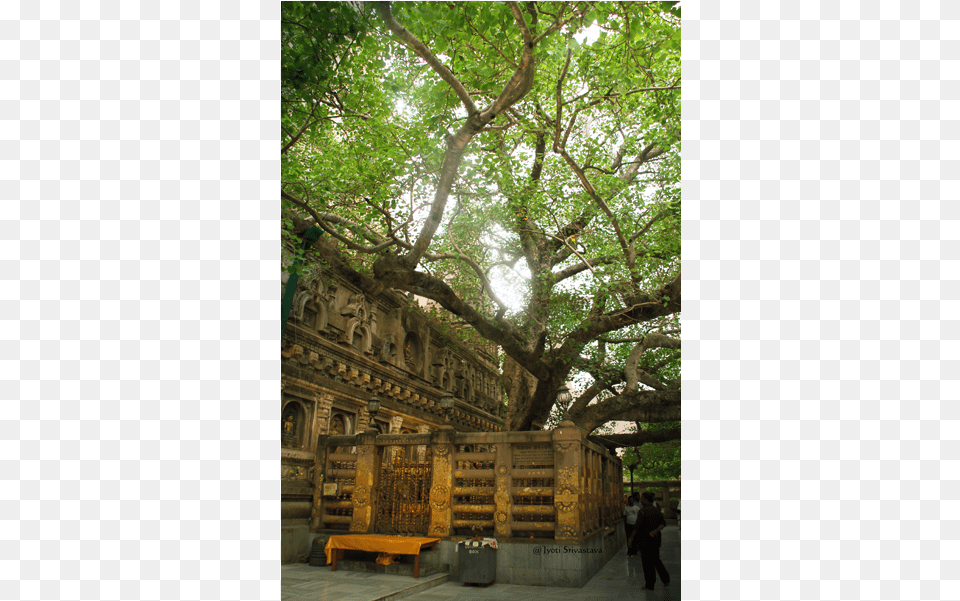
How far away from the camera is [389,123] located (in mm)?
8320

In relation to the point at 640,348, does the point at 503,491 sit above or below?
below

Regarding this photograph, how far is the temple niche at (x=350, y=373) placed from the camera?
36.4 feet

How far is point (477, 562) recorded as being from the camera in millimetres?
8625

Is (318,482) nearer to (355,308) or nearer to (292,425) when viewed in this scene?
(292,425)

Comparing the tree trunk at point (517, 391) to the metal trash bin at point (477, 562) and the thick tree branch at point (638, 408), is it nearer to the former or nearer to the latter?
the thick tree branch at point (638, 408)

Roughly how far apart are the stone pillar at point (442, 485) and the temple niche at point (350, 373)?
15.9 inches

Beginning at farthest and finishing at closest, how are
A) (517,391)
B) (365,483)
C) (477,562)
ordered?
(517,391)
(365,483)
(477,562)

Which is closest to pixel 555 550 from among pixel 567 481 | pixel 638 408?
pixel 567 481

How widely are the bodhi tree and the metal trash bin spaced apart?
175 inches

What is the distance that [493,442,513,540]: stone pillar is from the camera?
9.18 m

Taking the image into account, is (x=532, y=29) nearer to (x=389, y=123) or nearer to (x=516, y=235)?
(x=389, y=123)

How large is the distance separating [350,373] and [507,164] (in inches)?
256
